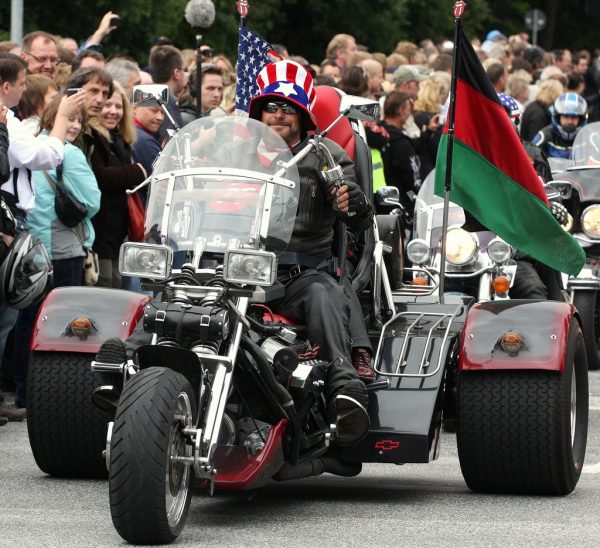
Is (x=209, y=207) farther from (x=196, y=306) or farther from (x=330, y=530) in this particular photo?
(x=330, y=530)

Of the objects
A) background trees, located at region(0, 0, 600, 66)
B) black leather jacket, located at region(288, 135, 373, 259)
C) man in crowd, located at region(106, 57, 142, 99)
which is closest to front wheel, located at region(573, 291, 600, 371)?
man in crowd, located at region(106, 57, 142, 99)

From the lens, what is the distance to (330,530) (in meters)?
7.04

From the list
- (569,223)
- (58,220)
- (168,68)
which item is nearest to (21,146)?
(58,220)

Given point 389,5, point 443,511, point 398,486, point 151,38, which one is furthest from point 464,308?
point 389,5

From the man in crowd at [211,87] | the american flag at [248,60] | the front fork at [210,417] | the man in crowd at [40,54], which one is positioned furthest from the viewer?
the man in crowd at [211,87]

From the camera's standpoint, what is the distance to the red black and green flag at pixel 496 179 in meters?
9.15

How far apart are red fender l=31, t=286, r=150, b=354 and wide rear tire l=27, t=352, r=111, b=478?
0.20 feet

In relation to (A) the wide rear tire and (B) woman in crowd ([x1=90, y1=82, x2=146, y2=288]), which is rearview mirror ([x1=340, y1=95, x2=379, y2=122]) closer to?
(A) the wide rear tire

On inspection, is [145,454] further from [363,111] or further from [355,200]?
[363,111]

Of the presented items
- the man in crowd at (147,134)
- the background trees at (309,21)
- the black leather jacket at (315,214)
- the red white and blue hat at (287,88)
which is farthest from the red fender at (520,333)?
the background trees at (309,21)

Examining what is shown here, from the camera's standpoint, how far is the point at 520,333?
7996mm

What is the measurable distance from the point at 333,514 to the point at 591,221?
7.29 metres

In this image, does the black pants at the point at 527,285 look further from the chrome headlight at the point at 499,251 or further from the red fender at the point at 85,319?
the red fender at the point at 85,319

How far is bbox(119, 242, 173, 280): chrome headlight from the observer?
6965mm
